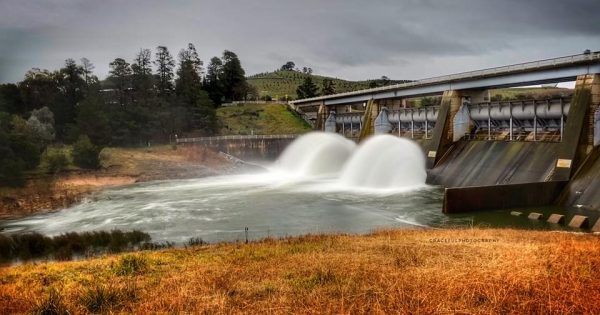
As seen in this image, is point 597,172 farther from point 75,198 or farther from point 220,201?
point 75,198

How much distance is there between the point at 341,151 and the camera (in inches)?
2630

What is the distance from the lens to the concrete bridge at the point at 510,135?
28.4 m

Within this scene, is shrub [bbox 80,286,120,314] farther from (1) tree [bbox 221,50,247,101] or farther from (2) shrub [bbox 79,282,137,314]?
(1) tree [bbox 221,50,247,101]

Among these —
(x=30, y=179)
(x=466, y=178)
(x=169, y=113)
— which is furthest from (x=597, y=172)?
(x=169, y=113)

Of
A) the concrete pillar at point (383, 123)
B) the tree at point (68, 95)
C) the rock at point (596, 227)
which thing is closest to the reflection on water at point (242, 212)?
the rock at point (596, 227)

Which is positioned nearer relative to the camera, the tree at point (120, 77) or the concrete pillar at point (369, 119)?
the concrete pillar at point (369, 119)

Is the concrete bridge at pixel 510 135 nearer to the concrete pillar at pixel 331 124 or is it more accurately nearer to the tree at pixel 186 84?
the concrete pillar at pixel 331 124

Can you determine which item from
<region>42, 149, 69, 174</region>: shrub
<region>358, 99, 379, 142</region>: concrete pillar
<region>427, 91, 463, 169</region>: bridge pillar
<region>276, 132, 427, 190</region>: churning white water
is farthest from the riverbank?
<region>427, 91, 463, 169</region>: bridge pillar

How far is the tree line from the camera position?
5700cm

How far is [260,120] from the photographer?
326 feet

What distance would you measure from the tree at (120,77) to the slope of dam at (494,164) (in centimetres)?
6723

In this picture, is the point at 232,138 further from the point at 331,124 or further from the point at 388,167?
the point at 388,167

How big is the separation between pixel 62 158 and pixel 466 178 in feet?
149

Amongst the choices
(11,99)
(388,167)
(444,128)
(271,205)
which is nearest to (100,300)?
(271,205)
